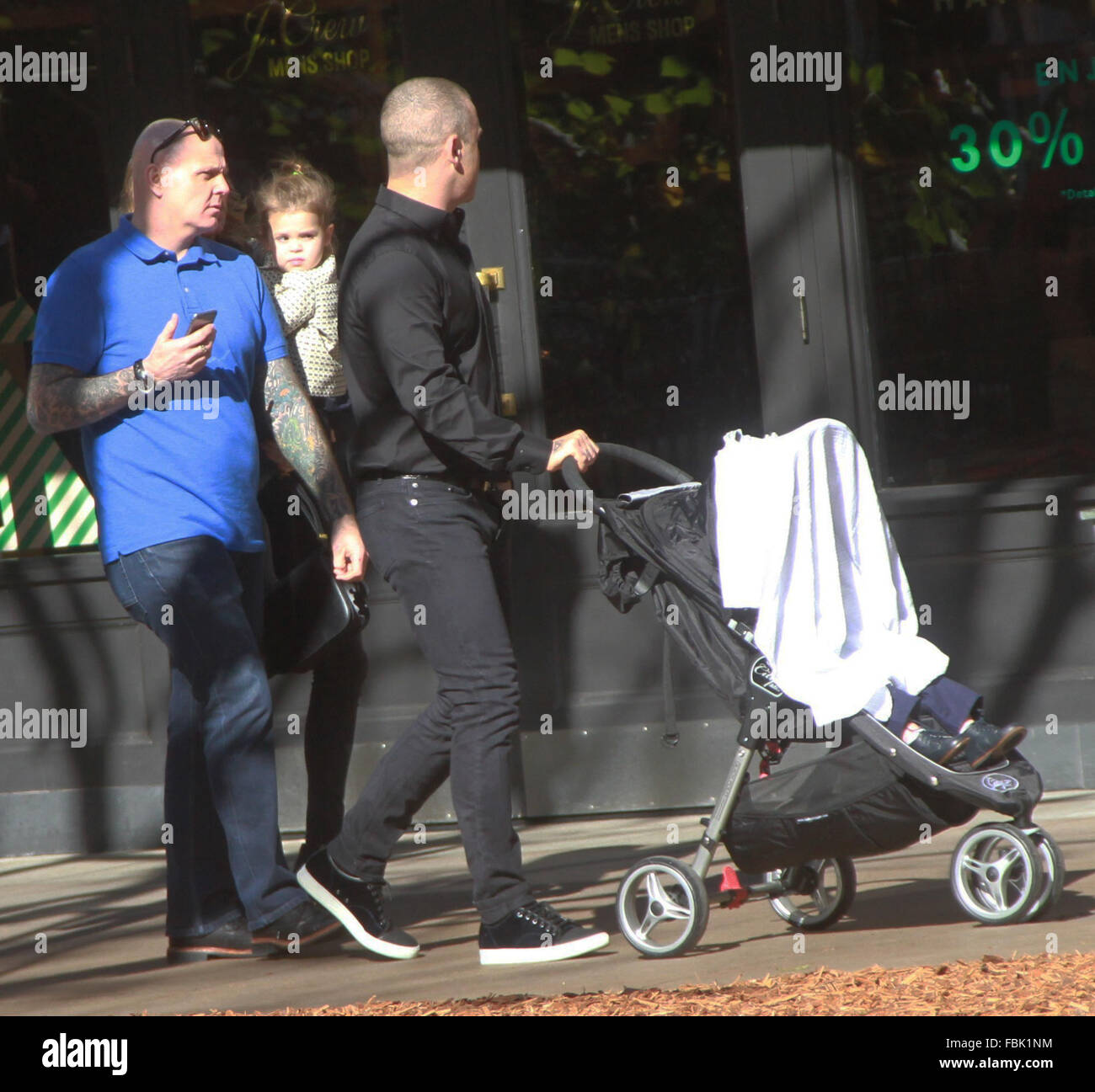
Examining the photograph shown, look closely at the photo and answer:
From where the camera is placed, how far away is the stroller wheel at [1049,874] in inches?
160

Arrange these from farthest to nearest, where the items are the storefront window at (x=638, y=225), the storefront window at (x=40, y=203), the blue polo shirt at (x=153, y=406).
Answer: the storefront window at (x=40, y=203)
the storefront window at (x=638, y=225)
the blue polo shirt at (x=153, y=406)

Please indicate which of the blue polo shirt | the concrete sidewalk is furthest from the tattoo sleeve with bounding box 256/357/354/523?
the concrete sidewalk

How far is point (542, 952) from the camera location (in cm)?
417

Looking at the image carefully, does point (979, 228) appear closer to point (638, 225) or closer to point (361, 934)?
point (638, 225)

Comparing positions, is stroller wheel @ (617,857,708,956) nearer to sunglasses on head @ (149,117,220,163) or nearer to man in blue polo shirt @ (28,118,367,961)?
man in blue polo shirt @ (28,118,367,961)

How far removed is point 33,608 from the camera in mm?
6773

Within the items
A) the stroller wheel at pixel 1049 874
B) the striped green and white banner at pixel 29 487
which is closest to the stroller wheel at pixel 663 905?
the stroller wheel at pixel 1049 874

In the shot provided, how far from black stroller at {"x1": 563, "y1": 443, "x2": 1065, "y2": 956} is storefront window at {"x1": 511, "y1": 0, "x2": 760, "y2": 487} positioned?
2098mm

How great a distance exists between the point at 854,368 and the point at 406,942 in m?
2.94

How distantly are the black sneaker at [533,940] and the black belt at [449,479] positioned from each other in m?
1.08

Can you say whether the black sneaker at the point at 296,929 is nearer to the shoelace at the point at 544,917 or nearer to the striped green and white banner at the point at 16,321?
the shoelace at the point at 544,917

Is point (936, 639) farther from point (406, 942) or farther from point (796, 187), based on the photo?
point (406, 942)

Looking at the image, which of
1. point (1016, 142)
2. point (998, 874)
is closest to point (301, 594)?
point (998, 874)

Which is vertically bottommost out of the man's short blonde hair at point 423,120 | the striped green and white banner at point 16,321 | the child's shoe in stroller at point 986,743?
the child's shoe in stroller at point 986,743
